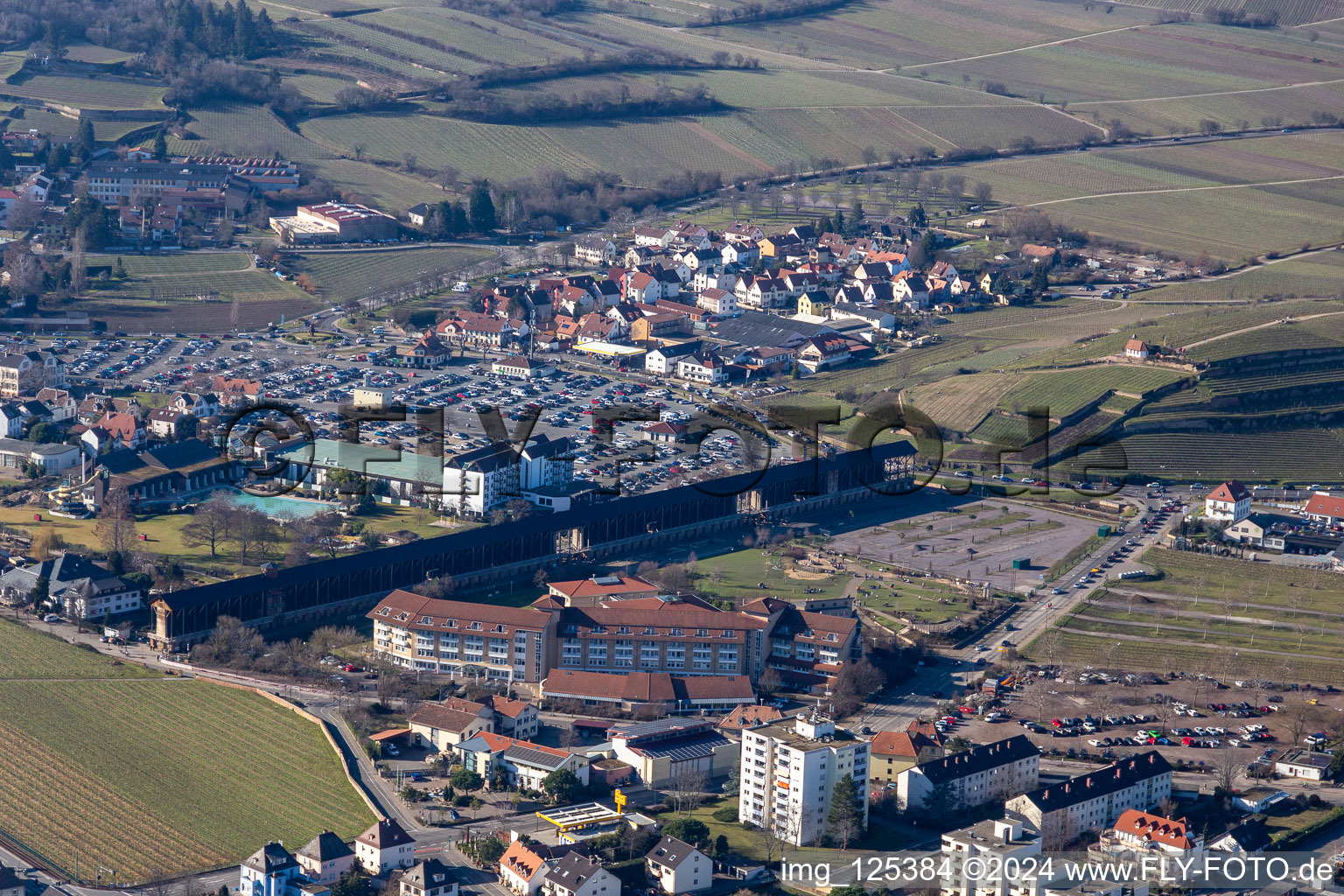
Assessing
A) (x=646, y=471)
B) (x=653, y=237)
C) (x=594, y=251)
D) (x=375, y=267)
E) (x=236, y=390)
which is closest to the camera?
(x=646, y=471)

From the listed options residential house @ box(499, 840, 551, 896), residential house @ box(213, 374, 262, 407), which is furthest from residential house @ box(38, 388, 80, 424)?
residential house @ box(499, 840, 551, 896)

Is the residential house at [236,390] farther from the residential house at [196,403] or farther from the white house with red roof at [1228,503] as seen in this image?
the white house with red roof at [1228,503]

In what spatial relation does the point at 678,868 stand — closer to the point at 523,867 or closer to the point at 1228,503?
the point at 523,867

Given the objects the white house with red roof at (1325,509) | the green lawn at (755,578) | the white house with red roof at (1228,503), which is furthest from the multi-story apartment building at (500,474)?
the white house with red roof at (1325,509)

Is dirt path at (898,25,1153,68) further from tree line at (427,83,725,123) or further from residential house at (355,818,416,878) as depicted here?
residential house at (355,818,416,878)

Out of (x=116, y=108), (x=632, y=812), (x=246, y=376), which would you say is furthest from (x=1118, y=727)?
(x=116, y=108)

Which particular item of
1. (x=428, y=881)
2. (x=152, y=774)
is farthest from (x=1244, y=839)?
(x=152, y=774)

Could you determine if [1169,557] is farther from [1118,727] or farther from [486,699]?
[486,699]
